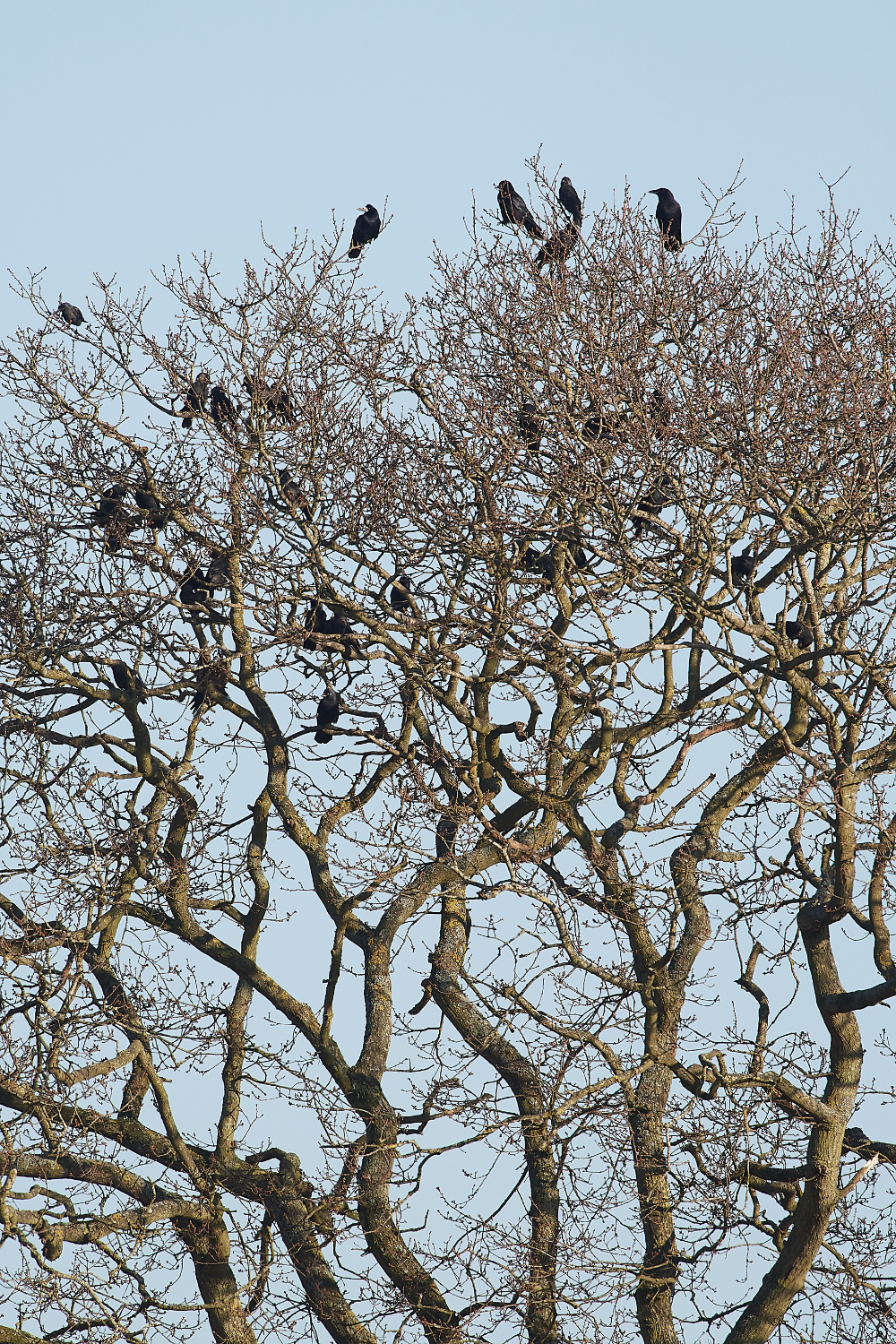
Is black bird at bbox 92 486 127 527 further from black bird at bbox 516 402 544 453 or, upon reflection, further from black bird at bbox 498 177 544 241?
black bird at bbox 498 177 544 241

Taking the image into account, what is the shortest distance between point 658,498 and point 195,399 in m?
3.00

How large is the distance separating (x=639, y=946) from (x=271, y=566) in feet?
10.4

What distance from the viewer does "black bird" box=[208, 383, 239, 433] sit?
979 cm

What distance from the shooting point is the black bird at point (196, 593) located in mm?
9805

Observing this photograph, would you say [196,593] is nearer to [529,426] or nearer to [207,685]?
[207,685]

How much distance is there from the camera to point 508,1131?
8.30 metres

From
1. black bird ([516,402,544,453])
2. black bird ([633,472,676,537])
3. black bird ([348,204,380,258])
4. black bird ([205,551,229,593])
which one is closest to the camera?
black bird ([633,472,676,537])

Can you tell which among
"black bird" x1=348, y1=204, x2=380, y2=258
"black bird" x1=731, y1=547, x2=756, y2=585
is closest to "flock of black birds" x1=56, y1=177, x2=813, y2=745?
"black bird" x1=731, y1=547, x2=756, y2=585

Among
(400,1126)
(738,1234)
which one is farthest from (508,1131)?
(738,1234)

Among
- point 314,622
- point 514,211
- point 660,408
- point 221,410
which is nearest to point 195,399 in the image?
point 221,410

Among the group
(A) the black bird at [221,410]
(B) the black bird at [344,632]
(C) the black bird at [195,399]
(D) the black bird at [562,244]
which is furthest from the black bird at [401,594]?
(D) the black bird at [562,244]

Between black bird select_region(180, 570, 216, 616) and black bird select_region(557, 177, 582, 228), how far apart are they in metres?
3.34

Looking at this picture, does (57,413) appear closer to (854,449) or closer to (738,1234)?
(854,449)

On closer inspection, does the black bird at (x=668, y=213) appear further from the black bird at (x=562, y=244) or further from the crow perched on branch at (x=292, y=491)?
the crow perched on branch at (x=292, y=491)
